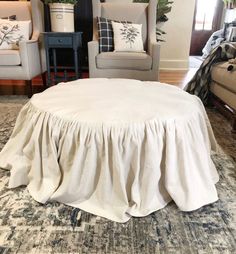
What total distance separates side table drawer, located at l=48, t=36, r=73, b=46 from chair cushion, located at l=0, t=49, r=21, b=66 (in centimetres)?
42

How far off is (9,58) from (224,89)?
208 cm

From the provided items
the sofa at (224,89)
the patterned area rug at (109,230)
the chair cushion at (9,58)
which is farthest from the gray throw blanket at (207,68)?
the chair cushion at (9,58)

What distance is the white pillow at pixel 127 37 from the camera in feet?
8.96

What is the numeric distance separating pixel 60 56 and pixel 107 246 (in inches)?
140

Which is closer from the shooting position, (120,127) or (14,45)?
(120,127)

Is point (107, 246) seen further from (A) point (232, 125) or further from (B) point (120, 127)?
(A) point (232, 125)

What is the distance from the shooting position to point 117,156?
41.1 inches

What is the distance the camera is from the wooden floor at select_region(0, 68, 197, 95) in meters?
2.97

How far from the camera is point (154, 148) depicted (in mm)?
1052

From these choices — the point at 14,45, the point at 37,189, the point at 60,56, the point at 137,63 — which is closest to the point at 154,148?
the point at 37,189

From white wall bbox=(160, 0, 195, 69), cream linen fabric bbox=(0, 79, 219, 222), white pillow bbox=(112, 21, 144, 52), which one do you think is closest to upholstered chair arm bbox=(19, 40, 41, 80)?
white pillow bbox=(112, 21, 144, 52)

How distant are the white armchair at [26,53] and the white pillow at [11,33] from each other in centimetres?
11

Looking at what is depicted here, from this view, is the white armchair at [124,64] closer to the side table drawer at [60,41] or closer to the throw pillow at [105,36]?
the throw pillow at [105,36]

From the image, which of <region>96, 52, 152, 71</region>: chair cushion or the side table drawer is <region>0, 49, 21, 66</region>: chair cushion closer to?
the side table drawer
